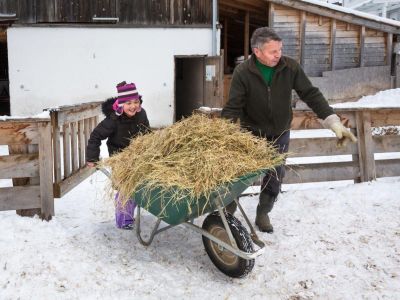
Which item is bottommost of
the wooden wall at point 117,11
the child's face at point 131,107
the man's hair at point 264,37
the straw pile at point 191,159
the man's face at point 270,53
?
the straw pile at point 191,159

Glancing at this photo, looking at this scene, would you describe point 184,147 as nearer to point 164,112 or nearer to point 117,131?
point 117,131

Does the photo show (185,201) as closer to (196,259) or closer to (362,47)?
(196,259)

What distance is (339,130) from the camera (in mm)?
4035

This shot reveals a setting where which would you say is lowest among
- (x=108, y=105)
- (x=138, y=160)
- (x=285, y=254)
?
(x=285, y=254)

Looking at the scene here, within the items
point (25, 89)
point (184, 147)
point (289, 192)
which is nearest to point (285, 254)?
point (184, 147)

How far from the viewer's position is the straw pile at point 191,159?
10.6 ft

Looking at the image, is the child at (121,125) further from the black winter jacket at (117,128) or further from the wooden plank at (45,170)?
the wooden plank at (45,170)

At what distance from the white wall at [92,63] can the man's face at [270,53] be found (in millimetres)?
8963

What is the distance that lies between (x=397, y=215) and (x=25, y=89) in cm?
1025

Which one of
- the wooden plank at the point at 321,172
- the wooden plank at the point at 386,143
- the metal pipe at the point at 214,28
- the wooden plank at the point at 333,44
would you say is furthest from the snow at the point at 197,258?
the wooden plank at the point at 333,44

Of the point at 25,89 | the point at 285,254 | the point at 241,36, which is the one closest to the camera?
the point at 285,254

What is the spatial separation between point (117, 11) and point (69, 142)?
22.8 feet

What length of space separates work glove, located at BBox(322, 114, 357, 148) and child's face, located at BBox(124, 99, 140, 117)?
69.6 inches

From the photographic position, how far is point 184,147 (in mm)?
3582
